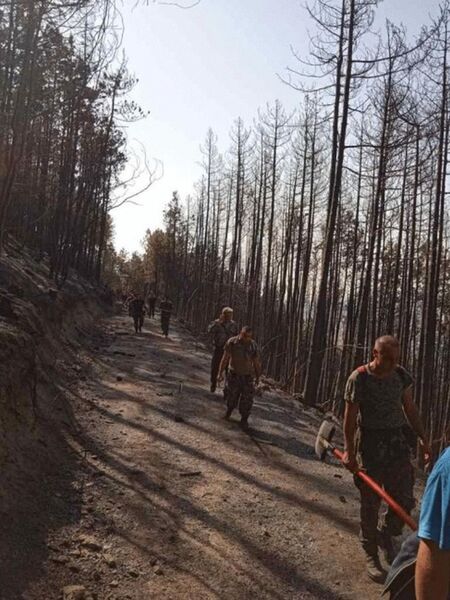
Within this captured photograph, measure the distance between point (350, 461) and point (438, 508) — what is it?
9.59ft

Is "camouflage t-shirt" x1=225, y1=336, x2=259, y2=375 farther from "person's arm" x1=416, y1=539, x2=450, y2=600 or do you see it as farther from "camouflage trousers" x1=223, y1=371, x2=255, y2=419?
"person's arm" x1=416, y1=539, x2=450, y2=600

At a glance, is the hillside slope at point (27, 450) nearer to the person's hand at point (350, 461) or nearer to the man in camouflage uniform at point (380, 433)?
the person's hand at point (350, 461)

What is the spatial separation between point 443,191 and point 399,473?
492 inches

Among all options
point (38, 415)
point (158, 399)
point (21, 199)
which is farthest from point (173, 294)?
point (38, 415)

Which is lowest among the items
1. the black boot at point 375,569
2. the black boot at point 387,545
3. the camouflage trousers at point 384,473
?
the black boot at point 375,569

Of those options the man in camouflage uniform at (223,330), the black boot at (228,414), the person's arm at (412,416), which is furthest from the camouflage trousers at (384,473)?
the man in camouflage uniform at (223,330)

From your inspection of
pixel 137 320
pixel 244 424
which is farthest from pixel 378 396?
pixel 137 320

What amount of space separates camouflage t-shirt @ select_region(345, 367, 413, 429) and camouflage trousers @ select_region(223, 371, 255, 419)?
444 centimetres

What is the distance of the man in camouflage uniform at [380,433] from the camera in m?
4.68

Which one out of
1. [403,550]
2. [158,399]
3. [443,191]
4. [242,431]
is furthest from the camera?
[443,191]

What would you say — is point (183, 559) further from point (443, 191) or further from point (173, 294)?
point (173, 294)

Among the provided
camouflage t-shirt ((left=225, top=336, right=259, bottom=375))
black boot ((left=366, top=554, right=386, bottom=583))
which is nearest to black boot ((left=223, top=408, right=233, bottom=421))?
camouflage t-shirt ((left=225, top=336, right=259, bottom=375))

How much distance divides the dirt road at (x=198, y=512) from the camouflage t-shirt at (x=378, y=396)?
142 centimetres

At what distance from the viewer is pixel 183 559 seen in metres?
4.67
